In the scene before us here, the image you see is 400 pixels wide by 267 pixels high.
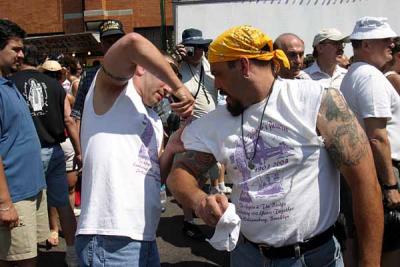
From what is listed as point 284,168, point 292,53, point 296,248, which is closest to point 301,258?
point 296,248

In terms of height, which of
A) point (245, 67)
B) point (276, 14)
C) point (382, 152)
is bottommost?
point (382, 152)

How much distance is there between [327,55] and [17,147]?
10.3ft

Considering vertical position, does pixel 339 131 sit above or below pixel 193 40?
below

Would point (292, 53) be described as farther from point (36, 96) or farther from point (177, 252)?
point (36, 96)

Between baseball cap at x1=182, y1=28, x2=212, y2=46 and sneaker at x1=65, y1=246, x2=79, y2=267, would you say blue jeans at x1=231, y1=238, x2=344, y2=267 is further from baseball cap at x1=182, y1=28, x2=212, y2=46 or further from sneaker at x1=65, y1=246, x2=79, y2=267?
baseball cap at x1=182, y1=28, x2=212, y2=46

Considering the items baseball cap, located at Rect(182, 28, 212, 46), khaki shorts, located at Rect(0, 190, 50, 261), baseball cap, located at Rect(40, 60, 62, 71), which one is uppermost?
baseball cap, located at Rect(182, 28, 212, 46)

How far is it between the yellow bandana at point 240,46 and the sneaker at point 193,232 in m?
3.37

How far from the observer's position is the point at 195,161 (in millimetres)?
2104

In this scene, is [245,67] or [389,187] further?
[389,187]

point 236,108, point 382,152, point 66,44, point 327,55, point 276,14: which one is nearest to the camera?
point 236,108

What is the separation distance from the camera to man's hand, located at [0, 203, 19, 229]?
2.88 metres

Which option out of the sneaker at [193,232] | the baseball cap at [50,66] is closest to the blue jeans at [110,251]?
the sneaker at [193,232]

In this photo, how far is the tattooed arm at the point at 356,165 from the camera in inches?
74.6

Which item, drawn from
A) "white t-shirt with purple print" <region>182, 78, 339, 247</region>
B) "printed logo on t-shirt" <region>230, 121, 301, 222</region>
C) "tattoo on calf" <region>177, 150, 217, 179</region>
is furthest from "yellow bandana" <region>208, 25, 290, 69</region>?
"tattoo on calf" <region>177, 150, 217, 179</region>
